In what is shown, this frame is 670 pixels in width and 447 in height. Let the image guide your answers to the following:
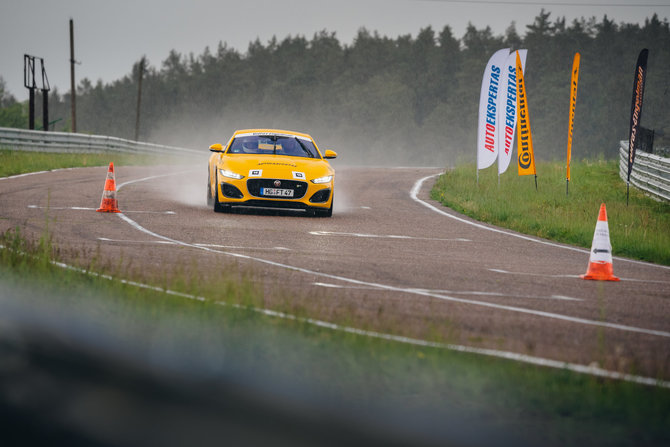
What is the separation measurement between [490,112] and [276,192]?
384 inches

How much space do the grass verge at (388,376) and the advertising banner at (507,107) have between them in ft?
58.3

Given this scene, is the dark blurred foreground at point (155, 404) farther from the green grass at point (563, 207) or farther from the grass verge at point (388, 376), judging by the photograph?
the green grass at point (563, 207)

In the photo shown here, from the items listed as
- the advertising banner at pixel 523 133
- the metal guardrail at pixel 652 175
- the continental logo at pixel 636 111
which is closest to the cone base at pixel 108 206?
the continental logo at pixel 636 111

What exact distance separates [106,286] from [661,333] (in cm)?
416

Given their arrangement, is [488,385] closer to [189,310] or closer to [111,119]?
[189,310]

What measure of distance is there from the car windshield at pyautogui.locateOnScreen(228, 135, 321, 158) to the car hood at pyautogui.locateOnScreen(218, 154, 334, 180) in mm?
400

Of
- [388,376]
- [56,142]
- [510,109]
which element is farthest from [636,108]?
[56,142]

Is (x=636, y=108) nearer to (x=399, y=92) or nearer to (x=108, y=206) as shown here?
(x=108, y=206)

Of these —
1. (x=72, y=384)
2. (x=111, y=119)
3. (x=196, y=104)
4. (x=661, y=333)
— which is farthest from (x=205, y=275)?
(x=111, y=119)

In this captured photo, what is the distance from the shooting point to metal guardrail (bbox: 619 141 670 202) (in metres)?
20.9

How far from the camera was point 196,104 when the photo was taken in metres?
158

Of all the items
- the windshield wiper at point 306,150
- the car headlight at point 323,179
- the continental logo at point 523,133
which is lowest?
the car headlight at point 323,179

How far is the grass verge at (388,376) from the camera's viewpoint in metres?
4.05

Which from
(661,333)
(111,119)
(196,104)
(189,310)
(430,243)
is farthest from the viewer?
(111,119)
